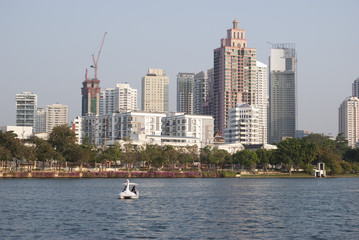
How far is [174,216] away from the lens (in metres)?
71.4

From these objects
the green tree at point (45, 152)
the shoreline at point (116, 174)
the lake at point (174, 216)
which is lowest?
the lake at point (174, 216)

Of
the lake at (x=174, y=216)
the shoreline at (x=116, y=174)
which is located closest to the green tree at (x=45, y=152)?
the shoreline at (x=116, y=174)

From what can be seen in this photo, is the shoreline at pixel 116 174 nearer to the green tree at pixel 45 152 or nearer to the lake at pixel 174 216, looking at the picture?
the green tree at pixel 45 152

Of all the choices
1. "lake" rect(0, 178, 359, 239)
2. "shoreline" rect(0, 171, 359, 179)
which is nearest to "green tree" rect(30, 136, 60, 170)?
"shoreline" rect(0, 171, 359, 179)

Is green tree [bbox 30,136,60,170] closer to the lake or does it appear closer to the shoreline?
the shoreline

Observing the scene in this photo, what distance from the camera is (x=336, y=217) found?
74.6 meters

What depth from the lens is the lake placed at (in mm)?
57538

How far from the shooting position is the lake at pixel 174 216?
5754 cm

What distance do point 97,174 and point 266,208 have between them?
10402 cm

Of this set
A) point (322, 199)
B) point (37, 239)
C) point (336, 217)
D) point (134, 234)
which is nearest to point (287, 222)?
point (336, 217)

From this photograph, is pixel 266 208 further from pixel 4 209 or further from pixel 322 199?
pixel 4 209

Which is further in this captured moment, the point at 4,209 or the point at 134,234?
the point at 4,209

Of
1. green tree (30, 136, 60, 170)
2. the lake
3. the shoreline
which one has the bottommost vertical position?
the lake

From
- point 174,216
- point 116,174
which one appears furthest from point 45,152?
point 174,216
